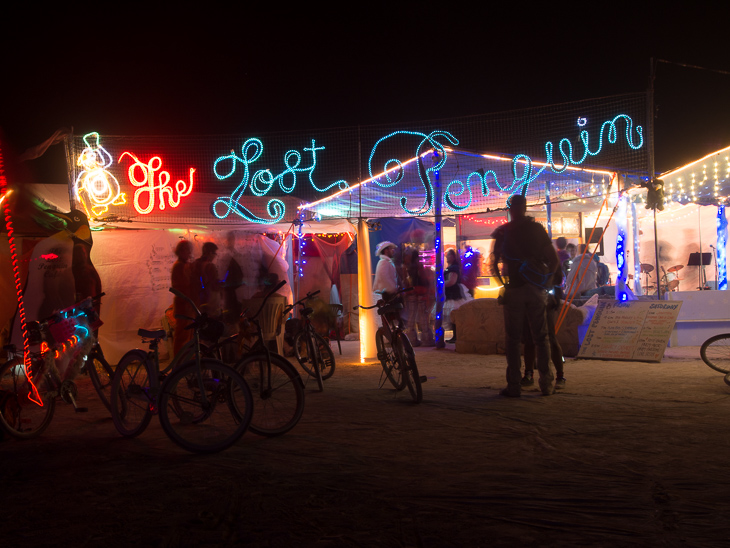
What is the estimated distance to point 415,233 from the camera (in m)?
14.5

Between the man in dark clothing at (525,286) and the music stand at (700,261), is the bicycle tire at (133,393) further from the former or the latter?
the music stand at (700,261)

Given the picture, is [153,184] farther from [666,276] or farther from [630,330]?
[666,276]

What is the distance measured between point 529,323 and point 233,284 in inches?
154

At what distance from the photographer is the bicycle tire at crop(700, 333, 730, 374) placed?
668cm

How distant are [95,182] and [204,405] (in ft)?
20.0

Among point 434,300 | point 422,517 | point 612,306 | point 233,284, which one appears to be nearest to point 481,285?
point 434,300

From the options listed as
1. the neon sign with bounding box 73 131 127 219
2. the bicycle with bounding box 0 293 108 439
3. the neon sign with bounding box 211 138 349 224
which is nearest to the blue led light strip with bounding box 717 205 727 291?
the neon sign with bounding box 211 138 349 224

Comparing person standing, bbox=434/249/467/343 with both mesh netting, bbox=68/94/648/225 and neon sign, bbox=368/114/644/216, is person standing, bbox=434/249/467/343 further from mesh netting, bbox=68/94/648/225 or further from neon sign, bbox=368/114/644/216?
neon sign, bbox=368/114/644/216

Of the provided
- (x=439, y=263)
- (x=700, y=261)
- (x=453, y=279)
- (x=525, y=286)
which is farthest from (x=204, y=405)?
(x=700, y=261)

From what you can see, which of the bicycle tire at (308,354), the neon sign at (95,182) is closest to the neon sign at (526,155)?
the bicycle tire at (308,354)

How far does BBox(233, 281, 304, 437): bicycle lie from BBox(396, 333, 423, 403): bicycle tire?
1.41 meters

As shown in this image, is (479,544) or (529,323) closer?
(479,544)

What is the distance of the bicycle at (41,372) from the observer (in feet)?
15.3

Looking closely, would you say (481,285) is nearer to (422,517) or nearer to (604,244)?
(604,244)
